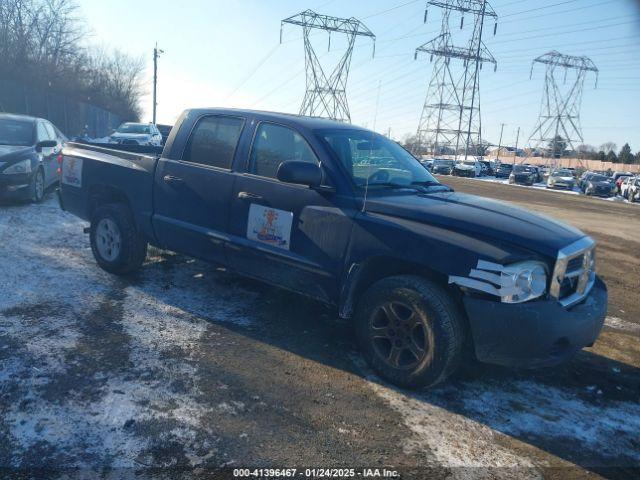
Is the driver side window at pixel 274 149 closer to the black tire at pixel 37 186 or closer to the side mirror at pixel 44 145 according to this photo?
the black tire at pixel 37 186

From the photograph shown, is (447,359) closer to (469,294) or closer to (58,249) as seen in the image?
(469,294)

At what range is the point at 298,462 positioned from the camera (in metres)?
2.65

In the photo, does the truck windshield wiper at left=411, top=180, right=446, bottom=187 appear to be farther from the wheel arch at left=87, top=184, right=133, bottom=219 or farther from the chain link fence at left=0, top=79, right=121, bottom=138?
the chain link fence at left=0, top=79, right=121, bottom=138

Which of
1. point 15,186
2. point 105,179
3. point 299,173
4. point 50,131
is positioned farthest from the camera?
point 50,131

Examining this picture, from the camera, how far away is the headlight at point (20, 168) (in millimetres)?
8414

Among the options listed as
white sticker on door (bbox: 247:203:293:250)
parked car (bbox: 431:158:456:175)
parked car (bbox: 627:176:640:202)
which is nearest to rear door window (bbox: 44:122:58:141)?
white sticker on door (bbox: 247:203:293:250)

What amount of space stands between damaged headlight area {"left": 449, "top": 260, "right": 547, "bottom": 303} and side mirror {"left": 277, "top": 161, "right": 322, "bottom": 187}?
53.1 inches

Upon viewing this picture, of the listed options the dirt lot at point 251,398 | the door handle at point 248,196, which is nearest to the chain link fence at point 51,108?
the dirt lot at point 251,398

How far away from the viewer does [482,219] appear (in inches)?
137

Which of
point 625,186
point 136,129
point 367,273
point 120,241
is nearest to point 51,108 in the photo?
point 136,129

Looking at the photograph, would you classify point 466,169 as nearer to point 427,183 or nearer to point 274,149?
point 427,183

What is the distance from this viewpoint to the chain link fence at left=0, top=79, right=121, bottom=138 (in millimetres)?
24234

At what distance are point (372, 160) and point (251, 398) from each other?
2.19 meters

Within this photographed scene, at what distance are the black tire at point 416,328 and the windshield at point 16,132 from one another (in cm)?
817
